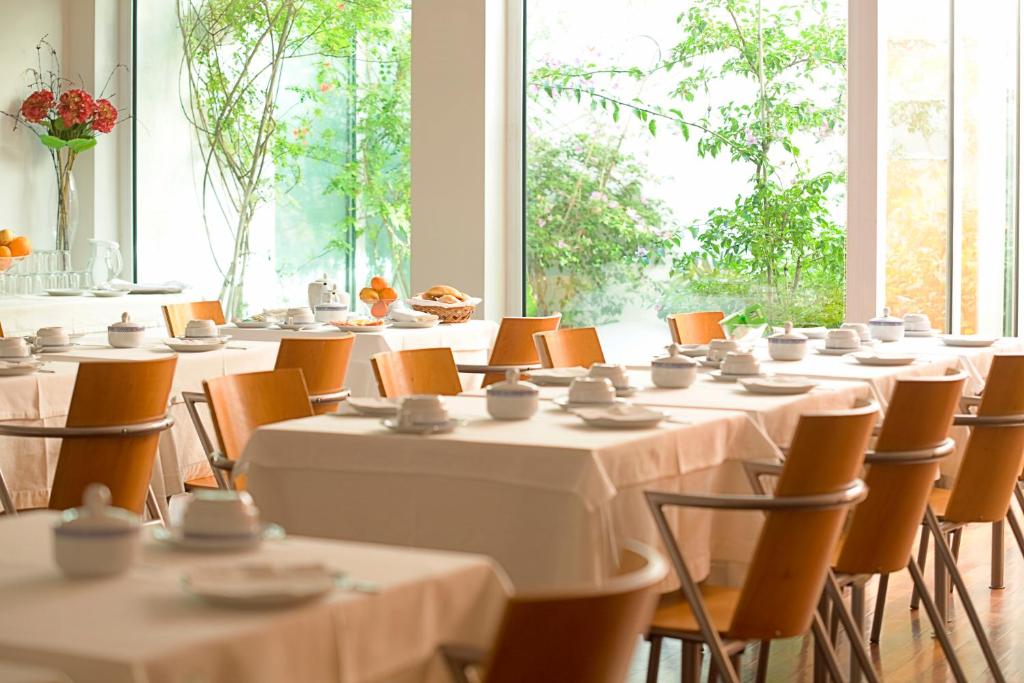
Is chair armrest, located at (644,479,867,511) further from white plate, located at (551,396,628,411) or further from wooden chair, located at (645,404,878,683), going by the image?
white plate, located at (551,396,628,411)

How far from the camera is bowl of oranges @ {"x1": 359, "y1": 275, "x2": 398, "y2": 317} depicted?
6.89 m

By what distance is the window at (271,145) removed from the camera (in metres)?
9.30

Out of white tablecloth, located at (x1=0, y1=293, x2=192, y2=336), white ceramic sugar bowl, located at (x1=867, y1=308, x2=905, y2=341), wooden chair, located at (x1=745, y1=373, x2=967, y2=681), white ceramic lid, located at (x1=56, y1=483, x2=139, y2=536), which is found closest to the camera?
white ceramic lid, located at (x1=56, y1=483, x2=139, y2=536)

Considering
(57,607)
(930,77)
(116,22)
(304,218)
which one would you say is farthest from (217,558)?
(116,22)

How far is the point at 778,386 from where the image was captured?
4.16 meters

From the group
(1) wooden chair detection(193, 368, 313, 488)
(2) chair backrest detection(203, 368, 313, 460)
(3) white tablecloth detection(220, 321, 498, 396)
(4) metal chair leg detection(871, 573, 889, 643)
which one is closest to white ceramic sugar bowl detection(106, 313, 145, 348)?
(3) white tablecloth detection(220, 321, 498, 396)

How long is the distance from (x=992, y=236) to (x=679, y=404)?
176 inches

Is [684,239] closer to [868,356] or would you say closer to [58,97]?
[868,356]

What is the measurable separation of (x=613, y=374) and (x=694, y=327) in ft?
8.42

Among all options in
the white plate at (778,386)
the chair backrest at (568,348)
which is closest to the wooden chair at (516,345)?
the chair backrest at (568,348)

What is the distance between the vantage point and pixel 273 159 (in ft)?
32.0

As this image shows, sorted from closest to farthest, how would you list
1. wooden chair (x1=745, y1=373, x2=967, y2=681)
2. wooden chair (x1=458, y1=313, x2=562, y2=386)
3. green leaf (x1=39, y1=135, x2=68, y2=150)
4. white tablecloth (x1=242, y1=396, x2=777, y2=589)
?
white tablecloth (x1=242, y1=396, x2=777, y2=589) < wooden chair (x1=745, y1=373, x2=967, y2=681) < wooden chair (x1=458, y1=313, x2=562, y2=386) < green leaf (x1=39, y1=135, x2=68, y2=150)

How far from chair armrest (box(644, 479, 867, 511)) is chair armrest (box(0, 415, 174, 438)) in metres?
1.71

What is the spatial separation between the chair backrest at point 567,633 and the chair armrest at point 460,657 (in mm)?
241
